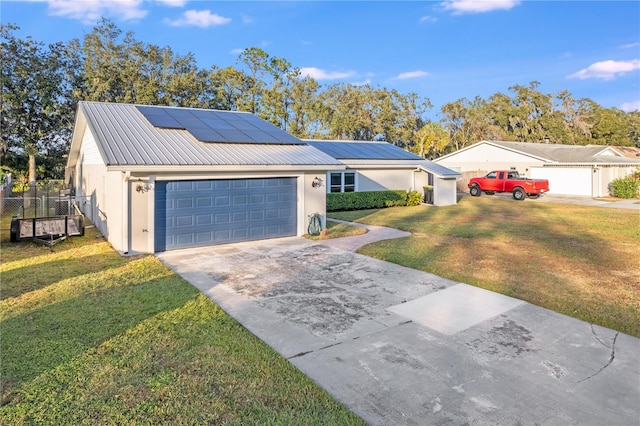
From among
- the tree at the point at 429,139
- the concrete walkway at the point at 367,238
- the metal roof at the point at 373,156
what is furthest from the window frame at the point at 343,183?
the tree at the point at 429,139

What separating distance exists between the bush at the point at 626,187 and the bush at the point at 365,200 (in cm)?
1482

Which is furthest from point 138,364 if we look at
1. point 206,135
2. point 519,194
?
point 519,194

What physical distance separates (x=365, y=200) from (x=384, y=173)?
8.22 ft

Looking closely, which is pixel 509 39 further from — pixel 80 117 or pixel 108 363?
pixel 108 363

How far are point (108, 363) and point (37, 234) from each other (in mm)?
8157

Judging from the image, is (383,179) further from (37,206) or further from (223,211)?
(37,206)

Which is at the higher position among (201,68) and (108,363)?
(201,68)

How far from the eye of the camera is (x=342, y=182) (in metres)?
19.7

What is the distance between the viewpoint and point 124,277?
748 centimetres

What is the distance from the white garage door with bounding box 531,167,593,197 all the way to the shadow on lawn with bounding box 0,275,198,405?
89.6ft

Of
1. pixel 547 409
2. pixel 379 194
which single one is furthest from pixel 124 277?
pixel 379 194

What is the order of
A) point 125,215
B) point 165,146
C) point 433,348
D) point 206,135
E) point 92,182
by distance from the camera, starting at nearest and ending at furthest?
point 433,348 < point 125,215 < point 165,146 < point 206,135 < point 92,182

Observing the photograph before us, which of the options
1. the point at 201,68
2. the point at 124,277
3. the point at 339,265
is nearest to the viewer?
the point at 124,277

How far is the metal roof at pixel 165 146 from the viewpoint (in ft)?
31.7
